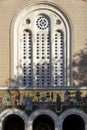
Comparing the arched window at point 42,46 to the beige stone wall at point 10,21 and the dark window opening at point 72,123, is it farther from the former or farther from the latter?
the dark window opening at point 72,123

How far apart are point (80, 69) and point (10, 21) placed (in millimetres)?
5779

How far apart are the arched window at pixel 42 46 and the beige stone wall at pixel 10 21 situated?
14.8 inches

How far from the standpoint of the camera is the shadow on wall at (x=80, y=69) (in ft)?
99.8

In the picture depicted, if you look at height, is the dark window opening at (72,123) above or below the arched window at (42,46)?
below

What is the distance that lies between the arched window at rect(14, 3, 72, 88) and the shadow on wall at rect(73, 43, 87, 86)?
499 millimetres

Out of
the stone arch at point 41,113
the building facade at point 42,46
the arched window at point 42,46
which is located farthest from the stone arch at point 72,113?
the arched window at point 42,46

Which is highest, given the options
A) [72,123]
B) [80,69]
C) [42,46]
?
[42,46]

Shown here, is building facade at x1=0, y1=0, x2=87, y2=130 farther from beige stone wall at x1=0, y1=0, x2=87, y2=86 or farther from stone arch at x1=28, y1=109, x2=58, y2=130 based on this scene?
stone arch at x1=28, y1=109, x2=58, y2=130

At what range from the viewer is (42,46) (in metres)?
31.2

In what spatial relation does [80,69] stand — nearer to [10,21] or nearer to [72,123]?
[72,123]

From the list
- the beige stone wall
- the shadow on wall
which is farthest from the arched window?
the shadow on wall

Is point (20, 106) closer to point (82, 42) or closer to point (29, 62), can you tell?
point (29, 62)

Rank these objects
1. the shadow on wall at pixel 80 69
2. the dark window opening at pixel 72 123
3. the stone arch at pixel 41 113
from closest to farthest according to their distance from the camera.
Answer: the stone arch at pixel 41 113 → the shadow on wall at pixel 80 69 → the dark window opening at pixel 72 123

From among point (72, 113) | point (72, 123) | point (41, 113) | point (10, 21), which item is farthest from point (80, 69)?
point (10, 21)
